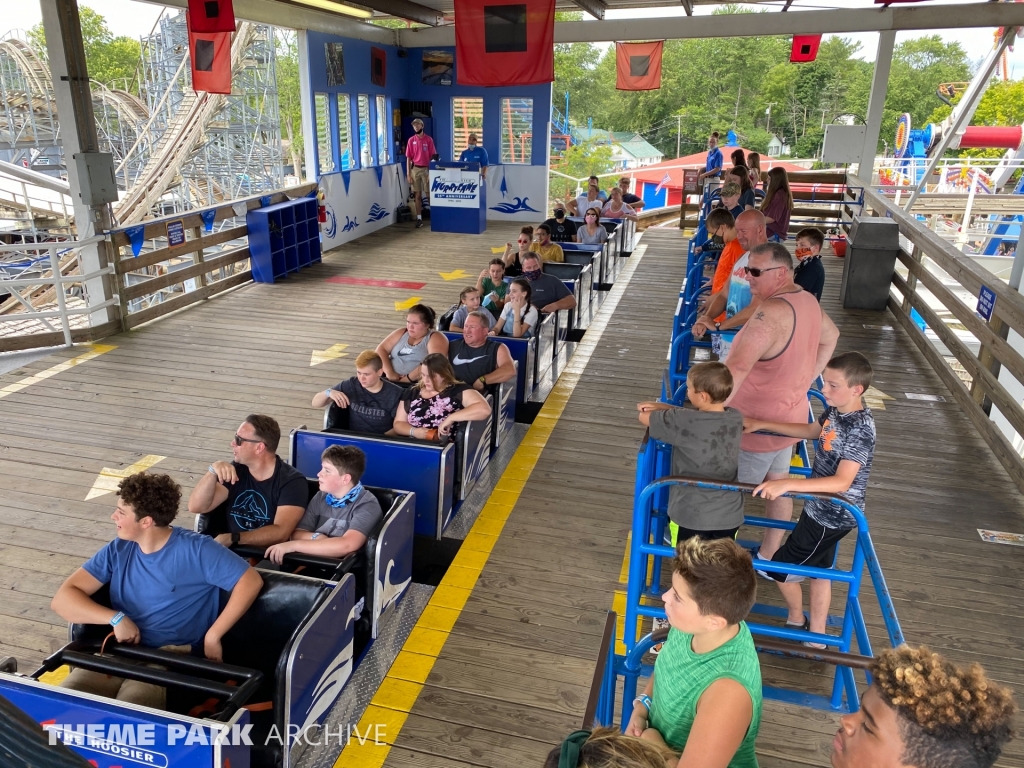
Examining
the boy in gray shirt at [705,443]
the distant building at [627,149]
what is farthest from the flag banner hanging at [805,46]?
the distant building at [627,149]

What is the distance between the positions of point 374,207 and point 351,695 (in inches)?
541

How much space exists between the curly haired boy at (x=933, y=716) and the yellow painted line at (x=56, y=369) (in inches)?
306

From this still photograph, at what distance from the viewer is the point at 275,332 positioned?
9.26 m

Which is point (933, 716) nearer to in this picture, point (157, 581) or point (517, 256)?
point (157, 581)

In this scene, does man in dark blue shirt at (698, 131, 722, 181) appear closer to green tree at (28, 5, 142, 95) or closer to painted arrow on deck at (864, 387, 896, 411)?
painted arrow on deck at (864, 387, 896, 411)

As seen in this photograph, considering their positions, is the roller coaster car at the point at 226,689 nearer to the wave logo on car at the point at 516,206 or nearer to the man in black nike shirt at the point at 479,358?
the man in black nike shirt at the point at 479,358

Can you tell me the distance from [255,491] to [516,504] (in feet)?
6.33

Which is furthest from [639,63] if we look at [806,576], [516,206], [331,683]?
[331,683]

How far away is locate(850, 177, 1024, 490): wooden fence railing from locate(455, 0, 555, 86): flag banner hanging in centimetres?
457

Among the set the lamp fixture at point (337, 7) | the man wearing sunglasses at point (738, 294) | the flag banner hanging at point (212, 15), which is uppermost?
the lamp fixture at point (337, 7)

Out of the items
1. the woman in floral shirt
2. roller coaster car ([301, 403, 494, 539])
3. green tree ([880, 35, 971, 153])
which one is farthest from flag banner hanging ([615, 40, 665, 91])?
green tree ([880, 35, 971, 153])

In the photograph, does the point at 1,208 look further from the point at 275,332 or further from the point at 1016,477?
the point at 1016,477

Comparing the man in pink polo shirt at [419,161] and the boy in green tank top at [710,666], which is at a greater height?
the man in pink polo shirt at [419,161]

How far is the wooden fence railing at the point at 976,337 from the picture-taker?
5766mm
